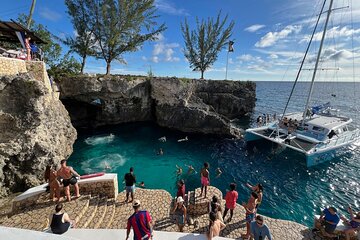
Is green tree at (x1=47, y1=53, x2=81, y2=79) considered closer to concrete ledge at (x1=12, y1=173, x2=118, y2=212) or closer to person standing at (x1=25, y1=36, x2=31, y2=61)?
person standing at (x1=25, y1=36, x2=31, y2=61)

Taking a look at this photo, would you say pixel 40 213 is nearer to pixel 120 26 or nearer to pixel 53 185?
pixel 53 185

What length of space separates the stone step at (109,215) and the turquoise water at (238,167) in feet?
15.0

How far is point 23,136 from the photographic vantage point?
12.8 metres

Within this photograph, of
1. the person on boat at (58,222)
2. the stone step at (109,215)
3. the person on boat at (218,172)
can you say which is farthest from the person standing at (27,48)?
the person on boat at (218,172)

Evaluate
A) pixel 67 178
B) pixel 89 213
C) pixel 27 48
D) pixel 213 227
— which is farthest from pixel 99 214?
pixel 27 48

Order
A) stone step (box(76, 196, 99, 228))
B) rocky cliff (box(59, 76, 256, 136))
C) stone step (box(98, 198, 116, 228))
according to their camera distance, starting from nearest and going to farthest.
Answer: stone step (box(76, 196, 99, 228))
stone step (box(98, 198, 116, 228))
rocky cliff (box(59, 76, 256, 136))

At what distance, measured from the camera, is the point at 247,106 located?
130 ft

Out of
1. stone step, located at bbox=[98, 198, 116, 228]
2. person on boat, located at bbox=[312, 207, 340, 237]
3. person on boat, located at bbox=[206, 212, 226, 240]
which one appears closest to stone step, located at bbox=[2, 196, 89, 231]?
stone step, located at bbox=[98, 198, 116, 228]

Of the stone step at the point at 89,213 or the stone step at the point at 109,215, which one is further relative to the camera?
the stone step at the point at 109,215

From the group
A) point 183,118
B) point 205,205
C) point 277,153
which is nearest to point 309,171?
point 277,153

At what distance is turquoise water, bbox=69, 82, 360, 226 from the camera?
13.8m

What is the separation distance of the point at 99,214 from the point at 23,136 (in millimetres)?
8784

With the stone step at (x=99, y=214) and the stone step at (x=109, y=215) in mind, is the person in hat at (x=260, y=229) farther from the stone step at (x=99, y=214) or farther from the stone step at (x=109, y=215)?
the stone step at (x=99, y=214)

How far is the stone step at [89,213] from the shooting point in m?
7.72
